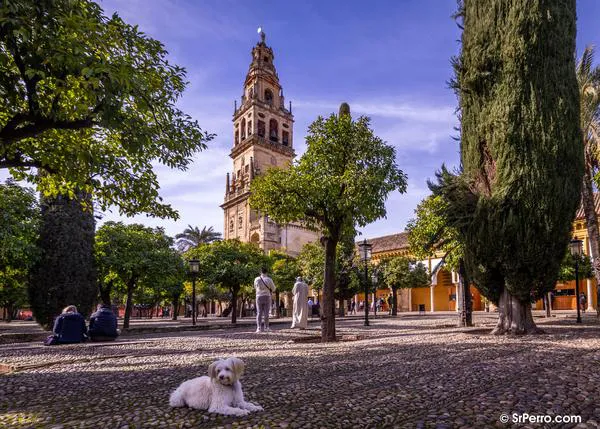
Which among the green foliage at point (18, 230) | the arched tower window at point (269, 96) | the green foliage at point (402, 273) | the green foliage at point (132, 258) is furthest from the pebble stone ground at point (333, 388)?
the arched tower window at point (269, 96)

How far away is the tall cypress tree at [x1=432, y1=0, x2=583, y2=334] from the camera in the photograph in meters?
10.8

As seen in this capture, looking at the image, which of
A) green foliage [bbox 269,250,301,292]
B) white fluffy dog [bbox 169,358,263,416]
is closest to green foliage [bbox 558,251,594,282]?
green foliage [bbox 269,250,301,292]

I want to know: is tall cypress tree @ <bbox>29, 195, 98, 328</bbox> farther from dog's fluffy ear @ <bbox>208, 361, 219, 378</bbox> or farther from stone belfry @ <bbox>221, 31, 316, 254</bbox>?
stone belfry @ <bbox>221, 31, 316, 254</bbox>

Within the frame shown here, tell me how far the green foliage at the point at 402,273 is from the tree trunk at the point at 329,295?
22.7 metres

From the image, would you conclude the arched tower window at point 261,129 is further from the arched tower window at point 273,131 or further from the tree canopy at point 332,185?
the tree canopy at point 332,185

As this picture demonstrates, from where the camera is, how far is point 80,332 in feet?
38.0

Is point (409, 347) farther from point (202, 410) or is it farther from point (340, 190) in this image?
point (202, 410)

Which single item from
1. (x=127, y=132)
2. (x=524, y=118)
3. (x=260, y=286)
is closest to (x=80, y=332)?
(x=260, y=286)

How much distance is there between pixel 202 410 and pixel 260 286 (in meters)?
10.4

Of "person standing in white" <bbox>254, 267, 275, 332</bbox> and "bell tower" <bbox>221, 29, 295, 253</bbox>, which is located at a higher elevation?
"bell tower" <bbox>221, 29, 295, 253</bbox>

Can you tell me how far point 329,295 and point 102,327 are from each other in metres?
6.23

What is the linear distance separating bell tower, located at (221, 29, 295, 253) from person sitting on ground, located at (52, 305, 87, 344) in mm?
42801

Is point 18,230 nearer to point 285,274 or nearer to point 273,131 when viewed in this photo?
point 285,274

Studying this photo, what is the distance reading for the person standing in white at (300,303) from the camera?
51.7 ft
